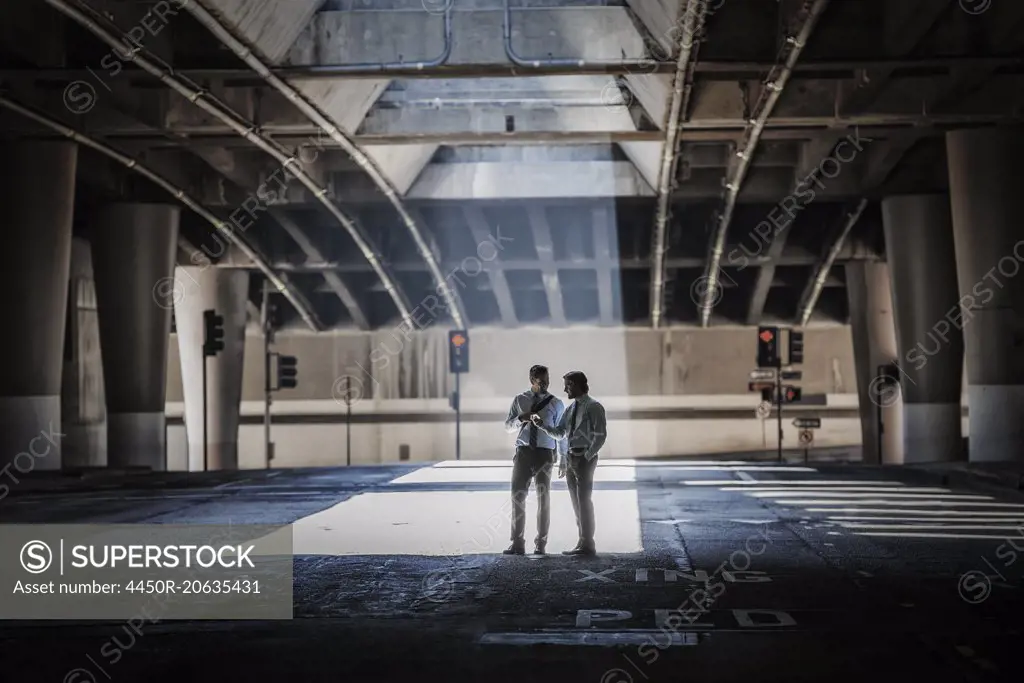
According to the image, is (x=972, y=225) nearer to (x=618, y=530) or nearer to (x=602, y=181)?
(x=602, y=181)

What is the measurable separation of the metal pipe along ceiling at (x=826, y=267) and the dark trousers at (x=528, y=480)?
80.2ft

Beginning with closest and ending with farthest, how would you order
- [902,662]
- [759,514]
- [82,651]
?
[902,662], [82,651], [759,514]

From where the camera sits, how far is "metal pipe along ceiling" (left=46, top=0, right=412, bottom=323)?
20.8 m

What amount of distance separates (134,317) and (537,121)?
11.6 metres

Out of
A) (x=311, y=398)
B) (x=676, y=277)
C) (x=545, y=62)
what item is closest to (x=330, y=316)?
(x=311, y=398)

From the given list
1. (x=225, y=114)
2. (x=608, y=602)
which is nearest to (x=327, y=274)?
(x=225, y=114)

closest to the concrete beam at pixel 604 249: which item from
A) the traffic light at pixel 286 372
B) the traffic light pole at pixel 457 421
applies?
the traffic light pole at pixel 457 421

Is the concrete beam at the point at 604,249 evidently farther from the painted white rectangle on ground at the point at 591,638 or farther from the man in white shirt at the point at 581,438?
the painted white rectangle on ground at the point at 591,638

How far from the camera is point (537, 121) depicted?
2947 cm

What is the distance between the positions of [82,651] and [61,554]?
5.25 metres

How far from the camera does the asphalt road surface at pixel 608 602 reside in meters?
7.69

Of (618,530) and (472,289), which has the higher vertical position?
(472,289)

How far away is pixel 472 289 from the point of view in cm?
4534

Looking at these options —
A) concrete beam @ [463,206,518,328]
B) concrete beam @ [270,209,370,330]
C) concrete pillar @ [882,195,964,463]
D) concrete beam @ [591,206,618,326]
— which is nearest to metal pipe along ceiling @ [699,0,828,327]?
concrete beam @ [591,206,618,326]
